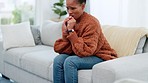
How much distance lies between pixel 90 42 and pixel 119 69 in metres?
0.38

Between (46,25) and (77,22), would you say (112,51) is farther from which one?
(46,25)

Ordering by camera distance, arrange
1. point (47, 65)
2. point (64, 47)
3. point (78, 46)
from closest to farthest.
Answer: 1. point (78, 46)
2. point (64, 47)
3. point (47, 65)

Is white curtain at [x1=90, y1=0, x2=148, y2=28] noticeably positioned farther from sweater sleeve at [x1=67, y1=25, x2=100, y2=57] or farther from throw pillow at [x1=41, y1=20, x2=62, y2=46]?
sweater sleeve at [x1=67, y1=25, x2=100, y2=57]

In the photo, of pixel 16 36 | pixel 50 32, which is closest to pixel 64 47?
pixel 50 32

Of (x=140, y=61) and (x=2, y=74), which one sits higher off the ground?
(x=140, y=61)

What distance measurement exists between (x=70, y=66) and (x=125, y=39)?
0.67 meters

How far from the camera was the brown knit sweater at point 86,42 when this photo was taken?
2027 mm

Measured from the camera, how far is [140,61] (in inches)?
77.1

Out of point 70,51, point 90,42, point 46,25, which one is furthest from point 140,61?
point 46,25

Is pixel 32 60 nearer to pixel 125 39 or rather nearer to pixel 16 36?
pixel 16 36

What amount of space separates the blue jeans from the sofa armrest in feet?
0.62

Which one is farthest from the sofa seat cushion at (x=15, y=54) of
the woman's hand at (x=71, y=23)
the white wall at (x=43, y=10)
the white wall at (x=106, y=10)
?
the white wall at (x=43, y=10)

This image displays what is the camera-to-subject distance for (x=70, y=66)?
79.9 inches

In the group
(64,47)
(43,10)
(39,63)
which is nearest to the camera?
(64,47)
